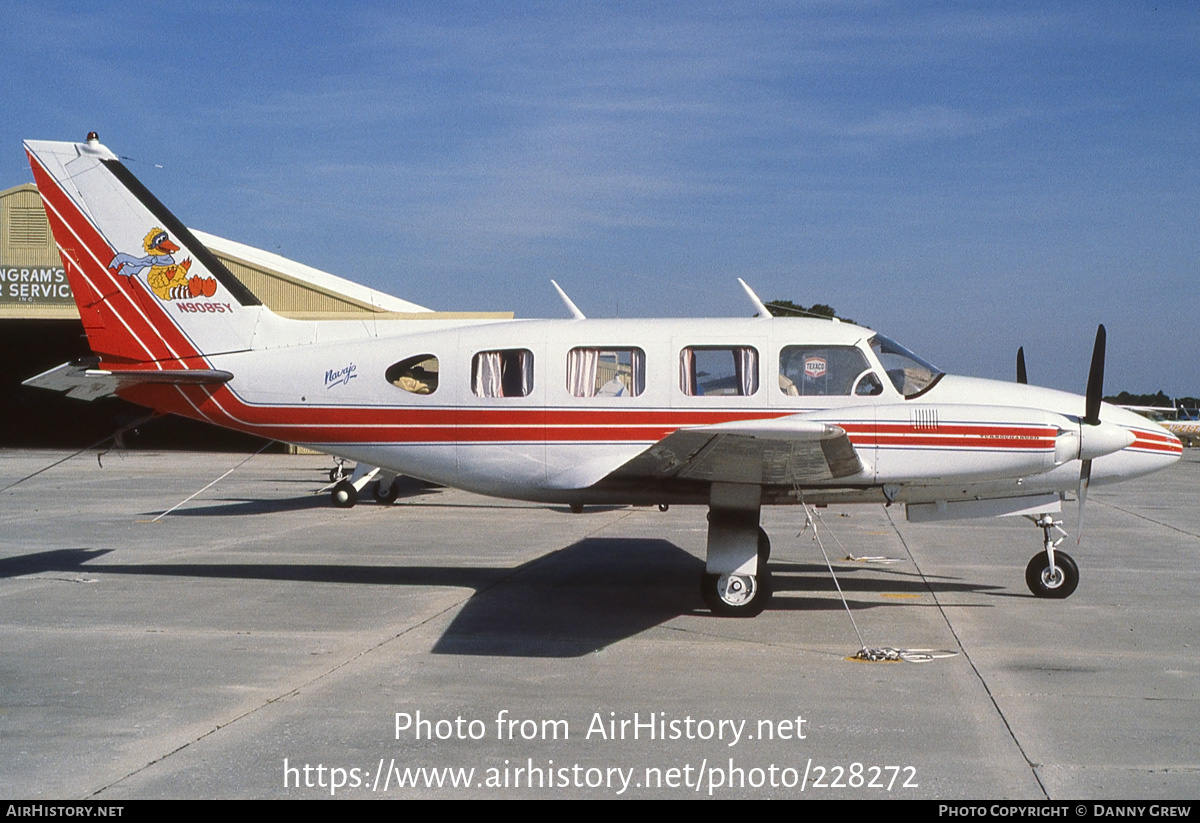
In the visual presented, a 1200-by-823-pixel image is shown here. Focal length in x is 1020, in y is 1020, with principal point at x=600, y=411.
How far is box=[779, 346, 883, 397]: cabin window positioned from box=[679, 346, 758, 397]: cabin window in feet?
1.22

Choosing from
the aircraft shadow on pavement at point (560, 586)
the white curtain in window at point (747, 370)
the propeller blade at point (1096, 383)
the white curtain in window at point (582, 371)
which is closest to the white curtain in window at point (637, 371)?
the white curtain in window at point (582, 371)

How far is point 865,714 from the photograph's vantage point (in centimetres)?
634

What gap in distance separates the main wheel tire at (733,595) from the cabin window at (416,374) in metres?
3.30

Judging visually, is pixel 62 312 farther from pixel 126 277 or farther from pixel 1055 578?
pixel 1055 578

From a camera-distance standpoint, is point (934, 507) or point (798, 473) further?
point (934, 507)

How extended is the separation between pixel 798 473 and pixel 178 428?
46.8 metres

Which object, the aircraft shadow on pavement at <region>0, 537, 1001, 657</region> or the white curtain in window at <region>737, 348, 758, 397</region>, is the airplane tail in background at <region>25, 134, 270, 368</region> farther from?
the white curtain in window at <region>737, 348, 758, 397</region>

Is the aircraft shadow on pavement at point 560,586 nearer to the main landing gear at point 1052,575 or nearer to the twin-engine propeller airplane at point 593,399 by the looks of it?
the main landing gear at point 1052,575

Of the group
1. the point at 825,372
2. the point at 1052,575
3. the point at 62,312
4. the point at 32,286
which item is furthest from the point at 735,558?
the point at 32,286

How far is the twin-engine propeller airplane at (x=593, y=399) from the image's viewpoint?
29.0 ft

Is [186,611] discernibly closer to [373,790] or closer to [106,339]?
[106,339]

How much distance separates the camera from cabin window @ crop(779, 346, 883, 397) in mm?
9492
